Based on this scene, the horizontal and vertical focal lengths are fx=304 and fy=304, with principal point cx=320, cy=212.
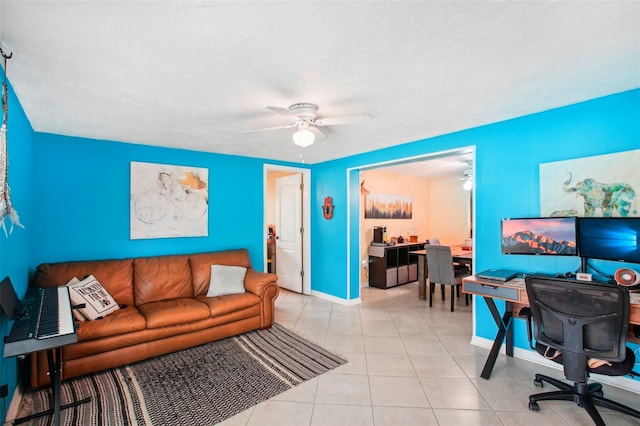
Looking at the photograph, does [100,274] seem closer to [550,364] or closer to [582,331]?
[582,331]

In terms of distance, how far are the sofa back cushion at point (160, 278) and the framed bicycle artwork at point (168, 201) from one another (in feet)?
1.20

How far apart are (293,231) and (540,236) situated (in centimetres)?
367

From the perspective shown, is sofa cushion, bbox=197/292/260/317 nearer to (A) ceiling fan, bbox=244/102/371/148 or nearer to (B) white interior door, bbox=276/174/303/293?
(B) white interior door, bbox=276/174/303/293

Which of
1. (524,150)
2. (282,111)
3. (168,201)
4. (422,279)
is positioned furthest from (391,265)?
(282,111)

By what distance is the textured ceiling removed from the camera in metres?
1.40

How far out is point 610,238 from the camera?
7.46 ft

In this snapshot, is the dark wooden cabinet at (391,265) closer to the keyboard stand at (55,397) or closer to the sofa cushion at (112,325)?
the sofa cushion at (112,325)

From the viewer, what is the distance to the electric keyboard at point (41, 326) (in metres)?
1.58

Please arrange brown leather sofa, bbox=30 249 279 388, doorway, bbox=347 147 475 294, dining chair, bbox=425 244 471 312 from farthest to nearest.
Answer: doorway, bbox=347 147 475 294 → dining chair, bbox=425 244 471 312 → brown leather sofa, bbox=30 249 279 388

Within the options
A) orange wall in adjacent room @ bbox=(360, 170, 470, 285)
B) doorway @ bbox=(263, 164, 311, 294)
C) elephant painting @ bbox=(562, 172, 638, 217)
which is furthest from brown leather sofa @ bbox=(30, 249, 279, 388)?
elephant painting @ bbox=(562, 172, 638, 217)

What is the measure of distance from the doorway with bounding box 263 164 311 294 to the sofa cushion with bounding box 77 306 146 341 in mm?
2800

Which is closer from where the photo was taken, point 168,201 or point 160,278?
point 160,278

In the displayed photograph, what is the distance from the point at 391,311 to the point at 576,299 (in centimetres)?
263

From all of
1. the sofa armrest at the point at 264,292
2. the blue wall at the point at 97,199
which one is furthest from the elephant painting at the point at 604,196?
the blue wall at the point at 97,199
